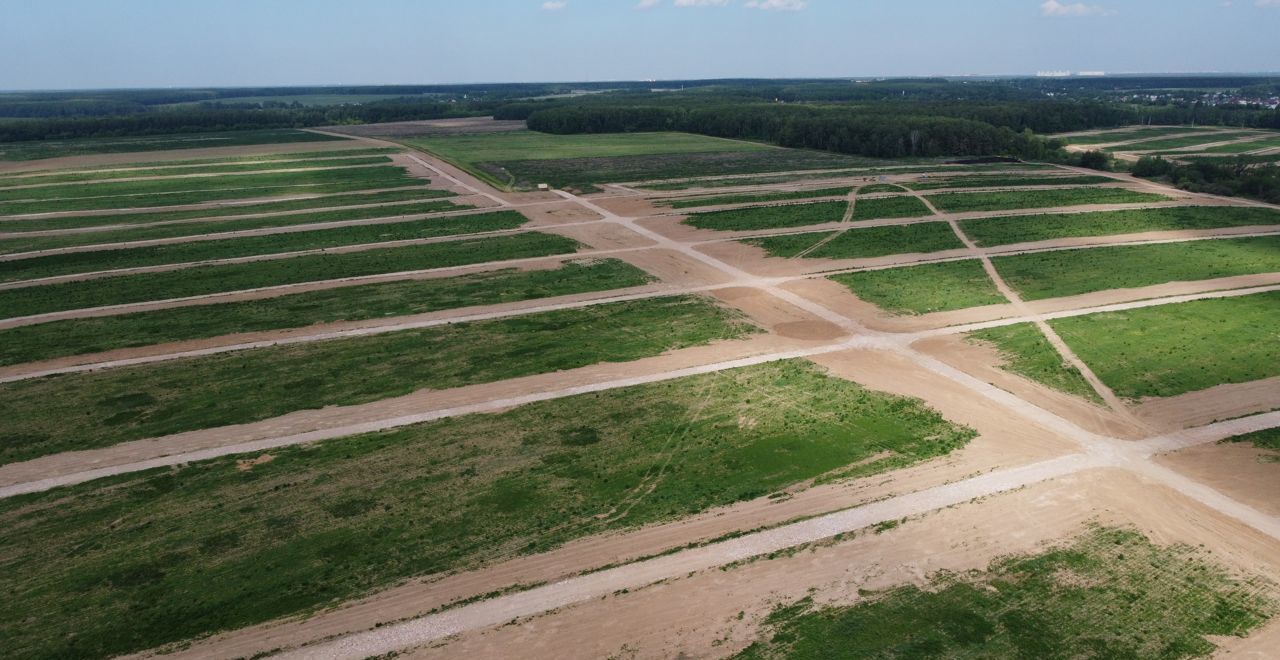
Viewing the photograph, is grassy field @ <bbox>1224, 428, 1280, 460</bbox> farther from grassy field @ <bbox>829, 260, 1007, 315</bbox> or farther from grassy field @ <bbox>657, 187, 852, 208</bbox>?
grassy field @ <bbox>657, 187, 852, 208</bbox>

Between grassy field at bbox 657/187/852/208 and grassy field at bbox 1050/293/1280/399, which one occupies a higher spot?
grassy field at bbox 657/187/852/208

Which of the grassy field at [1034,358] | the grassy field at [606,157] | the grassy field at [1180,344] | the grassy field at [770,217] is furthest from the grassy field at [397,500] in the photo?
the grassy field at [606,157]

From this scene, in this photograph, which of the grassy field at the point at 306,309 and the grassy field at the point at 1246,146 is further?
the grassy field at the point at 1246,146

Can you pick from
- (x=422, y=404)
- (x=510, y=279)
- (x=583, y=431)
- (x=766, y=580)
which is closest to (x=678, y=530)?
(x=766, y=580)

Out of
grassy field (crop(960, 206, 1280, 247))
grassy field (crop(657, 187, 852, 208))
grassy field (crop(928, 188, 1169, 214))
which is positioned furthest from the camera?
grassy field (crop(657, 187, 852, 208))

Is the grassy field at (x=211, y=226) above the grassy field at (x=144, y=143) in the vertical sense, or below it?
below

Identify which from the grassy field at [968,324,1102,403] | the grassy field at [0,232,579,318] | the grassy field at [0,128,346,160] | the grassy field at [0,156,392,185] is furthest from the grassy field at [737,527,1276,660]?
the grassy field at [0,128,346,160]

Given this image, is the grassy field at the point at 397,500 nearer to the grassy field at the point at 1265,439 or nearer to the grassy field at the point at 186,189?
the grassy field at the point at 1265,439

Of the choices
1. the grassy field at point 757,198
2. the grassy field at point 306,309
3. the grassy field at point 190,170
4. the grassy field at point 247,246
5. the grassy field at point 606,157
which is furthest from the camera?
the grassy field at point 190,170
